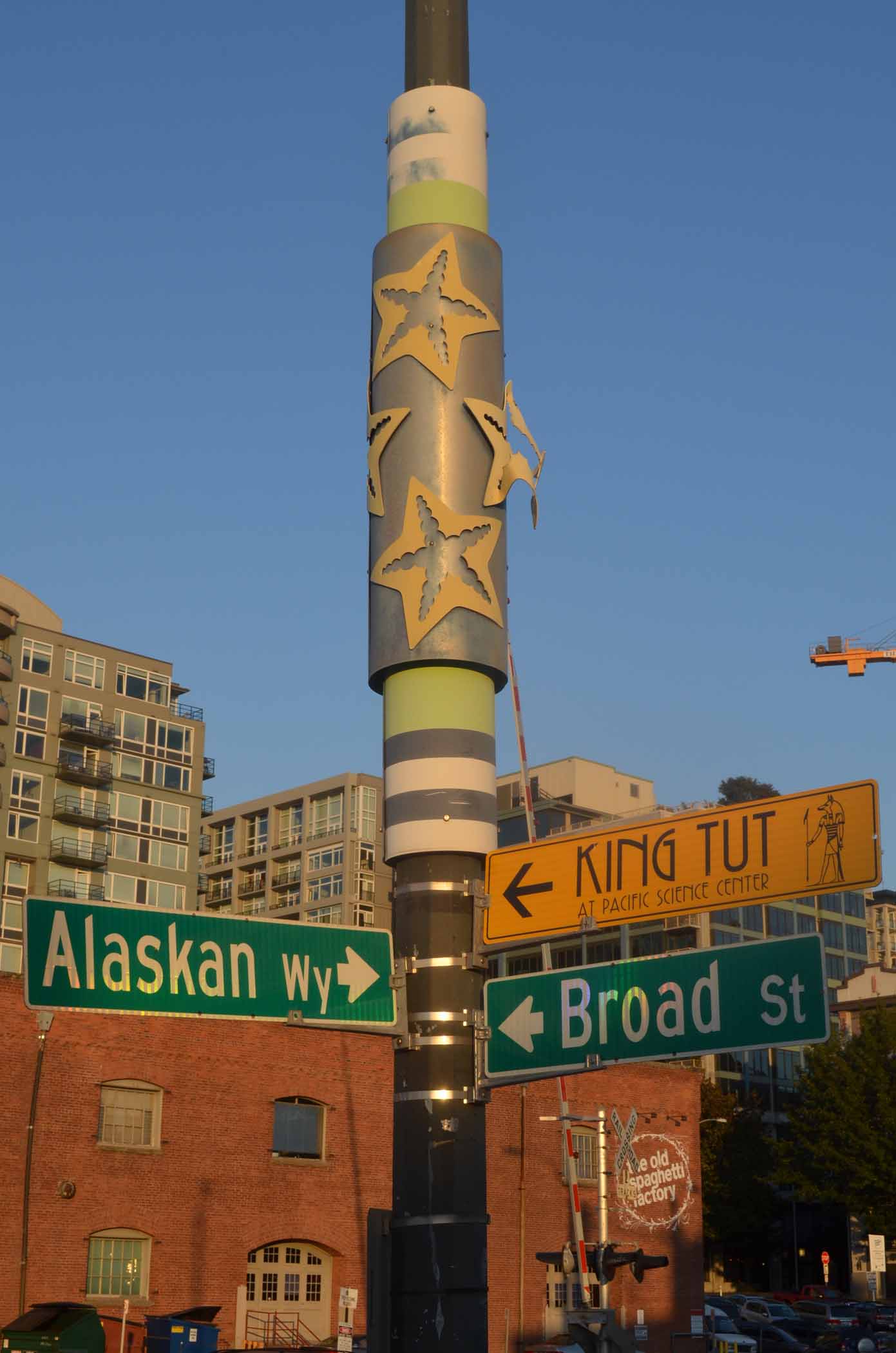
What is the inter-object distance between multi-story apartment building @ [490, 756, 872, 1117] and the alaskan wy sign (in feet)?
306

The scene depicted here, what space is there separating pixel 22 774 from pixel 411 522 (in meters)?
94.5

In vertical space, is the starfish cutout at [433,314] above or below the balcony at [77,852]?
below

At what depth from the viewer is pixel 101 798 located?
10725cm

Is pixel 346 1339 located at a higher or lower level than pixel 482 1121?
lower

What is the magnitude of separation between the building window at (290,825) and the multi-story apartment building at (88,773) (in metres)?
34.0

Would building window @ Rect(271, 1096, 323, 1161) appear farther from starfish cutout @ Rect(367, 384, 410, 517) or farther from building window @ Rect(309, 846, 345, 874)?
building window @ Rect(309, 846, 345, 874)

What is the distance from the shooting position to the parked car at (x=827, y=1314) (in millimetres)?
61906

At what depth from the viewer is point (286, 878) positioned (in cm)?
14688

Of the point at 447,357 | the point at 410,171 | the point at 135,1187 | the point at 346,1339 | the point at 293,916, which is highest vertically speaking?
the point at 293,916

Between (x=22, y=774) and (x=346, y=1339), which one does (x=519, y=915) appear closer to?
(x=346, y=1339)

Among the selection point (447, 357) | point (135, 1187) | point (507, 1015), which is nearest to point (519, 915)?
point (507, 1015)

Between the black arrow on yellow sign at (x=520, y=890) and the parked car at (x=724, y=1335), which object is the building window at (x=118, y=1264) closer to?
the parked car at (x=724, y=1335)

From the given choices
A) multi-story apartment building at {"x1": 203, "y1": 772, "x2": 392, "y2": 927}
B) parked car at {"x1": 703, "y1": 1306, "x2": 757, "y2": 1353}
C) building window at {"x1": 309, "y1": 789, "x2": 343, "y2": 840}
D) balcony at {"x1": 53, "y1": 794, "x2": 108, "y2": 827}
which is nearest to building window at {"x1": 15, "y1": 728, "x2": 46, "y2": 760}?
balcony at {"x1": 53, "y1": 794, "x2": 108, "y2": 827}

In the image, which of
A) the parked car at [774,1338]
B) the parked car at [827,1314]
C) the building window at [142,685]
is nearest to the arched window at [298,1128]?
the parked car at [774,1338]
